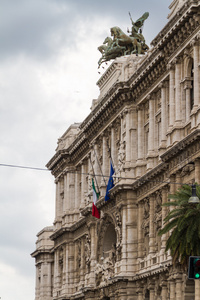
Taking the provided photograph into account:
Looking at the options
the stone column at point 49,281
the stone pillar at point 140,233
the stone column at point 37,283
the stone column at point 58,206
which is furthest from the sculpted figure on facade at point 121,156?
the stone column at point 37,283

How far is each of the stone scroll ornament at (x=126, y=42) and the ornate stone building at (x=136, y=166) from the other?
2476 millimetres

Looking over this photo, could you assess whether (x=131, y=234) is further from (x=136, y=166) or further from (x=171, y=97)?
(x=171, y=97)

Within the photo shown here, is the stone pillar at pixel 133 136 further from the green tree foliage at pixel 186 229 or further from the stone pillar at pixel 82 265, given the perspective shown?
the green tree foliage at pixel 186 229

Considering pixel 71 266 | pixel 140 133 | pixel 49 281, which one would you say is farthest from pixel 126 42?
pixel 49 281

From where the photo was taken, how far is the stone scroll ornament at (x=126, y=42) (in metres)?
79.1

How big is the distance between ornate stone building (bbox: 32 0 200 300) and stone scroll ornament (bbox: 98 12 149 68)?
2.48 m

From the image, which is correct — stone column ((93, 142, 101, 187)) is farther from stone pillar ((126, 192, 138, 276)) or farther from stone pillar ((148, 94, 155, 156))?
stone pillar ((148, 94, 155, 156))

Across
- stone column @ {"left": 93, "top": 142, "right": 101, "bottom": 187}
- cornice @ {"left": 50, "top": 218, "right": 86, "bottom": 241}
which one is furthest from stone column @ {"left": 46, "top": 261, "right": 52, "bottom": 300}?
stone column @ {"left": 93, "top": 142, "right": 101, "bottom": 187}

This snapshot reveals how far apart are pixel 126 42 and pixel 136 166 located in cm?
1555

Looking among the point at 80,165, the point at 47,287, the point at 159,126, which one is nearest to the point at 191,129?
the point at 159,126

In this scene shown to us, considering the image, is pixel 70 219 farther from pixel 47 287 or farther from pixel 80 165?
pixel 47 287

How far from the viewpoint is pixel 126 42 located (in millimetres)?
79375

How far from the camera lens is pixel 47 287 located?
114 metres

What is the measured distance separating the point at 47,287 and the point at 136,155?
→ 48834mm
